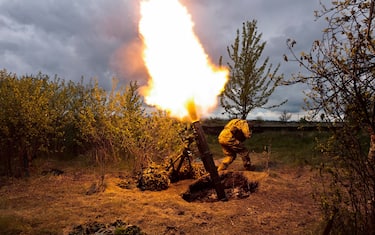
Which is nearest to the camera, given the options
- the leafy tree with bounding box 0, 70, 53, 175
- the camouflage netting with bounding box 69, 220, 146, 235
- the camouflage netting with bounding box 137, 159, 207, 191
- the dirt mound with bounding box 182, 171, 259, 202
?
the camouflage netting with bounding box 69, 220, 146, 235

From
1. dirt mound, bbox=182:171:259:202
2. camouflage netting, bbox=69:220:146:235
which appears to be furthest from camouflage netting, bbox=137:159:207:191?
camouflage netting, bbox=69:220:146:235

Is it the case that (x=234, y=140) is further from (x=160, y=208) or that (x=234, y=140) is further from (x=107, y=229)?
(x=107, y=229)

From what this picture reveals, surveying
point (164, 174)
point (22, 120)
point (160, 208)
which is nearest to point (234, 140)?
point (164, 174)

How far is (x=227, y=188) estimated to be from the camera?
9.95 meters

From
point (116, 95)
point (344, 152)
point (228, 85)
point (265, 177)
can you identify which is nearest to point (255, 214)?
point (265, 177)

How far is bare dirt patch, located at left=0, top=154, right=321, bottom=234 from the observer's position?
20.1 ft

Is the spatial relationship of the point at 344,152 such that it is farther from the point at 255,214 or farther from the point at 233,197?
the point at 233,197

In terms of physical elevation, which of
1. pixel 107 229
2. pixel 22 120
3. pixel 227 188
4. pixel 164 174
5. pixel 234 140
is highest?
pixel 22 120

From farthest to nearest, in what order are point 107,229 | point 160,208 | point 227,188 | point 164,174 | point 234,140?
point 234,140 → point 227,188 → point 164,174 → point 160,208 → point 107,229

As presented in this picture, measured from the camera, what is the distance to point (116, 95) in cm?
1140

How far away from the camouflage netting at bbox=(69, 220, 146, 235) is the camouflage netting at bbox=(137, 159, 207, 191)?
3.30 m

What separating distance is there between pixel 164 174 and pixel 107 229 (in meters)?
4.20

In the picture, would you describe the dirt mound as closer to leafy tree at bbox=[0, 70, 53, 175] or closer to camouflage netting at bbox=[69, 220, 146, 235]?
camouflage netting at bbox=[69, 220, 146, 235]

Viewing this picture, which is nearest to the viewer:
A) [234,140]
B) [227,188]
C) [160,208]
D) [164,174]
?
[160,208]
